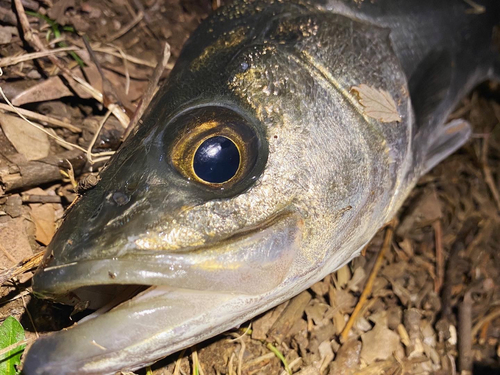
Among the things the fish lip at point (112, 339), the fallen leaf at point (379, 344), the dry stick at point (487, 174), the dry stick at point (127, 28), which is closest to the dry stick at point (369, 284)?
the fallen leaf at point (379, 344)

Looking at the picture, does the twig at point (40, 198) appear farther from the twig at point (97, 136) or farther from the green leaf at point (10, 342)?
the green leaf at point (10, 342)

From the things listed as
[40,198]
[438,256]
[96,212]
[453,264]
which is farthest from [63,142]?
[453,264]

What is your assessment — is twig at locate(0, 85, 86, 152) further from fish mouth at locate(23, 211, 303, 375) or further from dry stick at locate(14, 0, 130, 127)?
fish mouth at locate(23, 211, 303, 375)

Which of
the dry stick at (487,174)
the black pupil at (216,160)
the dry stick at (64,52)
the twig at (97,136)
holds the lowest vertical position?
the dry stick at (487,174)

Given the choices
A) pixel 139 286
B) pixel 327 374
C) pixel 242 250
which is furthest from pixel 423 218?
pixel 139 286

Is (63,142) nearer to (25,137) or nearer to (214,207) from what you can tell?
(25,137)

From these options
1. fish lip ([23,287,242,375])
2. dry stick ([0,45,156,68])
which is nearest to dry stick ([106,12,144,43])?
dry stick ([0,45,156,68])
